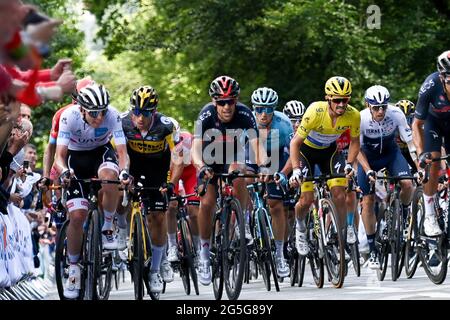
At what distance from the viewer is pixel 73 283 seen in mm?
9680

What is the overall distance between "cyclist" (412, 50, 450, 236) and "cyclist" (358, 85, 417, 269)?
7.46 ft

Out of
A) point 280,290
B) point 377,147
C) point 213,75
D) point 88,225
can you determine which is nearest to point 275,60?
point 213,75

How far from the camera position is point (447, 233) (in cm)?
1056

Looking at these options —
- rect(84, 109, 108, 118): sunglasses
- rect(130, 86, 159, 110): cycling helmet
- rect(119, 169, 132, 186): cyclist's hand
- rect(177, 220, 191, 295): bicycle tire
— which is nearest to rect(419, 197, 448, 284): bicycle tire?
rect(177, 220, 191, 295): bicycle tire

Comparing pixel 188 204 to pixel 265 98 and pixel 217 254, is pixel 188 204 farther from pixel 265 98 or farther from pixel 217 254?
pixel 217 254

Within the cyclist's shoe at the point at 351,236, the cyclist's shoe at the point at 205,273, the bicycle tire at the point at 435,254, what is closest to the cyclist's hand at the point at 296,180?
the cyclist's shoe at the point at 205,273

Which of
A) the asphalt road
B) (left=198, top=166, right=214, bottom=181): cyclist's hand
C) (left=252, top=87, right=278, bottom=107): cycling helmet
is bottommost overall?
the asphalt road

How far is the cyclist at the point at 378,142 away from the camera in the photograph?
44.3 ft

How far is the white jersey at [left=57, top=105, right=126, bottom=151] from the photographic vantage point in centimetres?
1047

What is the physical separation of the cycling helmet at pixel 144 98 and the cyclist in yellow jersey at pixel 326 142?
4.79ft

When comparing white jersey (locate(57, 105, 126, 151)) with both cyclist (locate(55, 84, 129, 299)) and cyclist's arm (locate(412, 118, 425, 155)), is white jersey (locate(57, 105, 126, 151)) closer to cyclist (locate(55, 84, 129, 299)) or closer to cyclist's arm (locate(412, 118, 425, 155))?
cyclist (locate(55, 84, 129, 299))

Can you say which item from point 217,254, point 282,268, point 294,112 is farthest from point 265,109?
point 217,254
